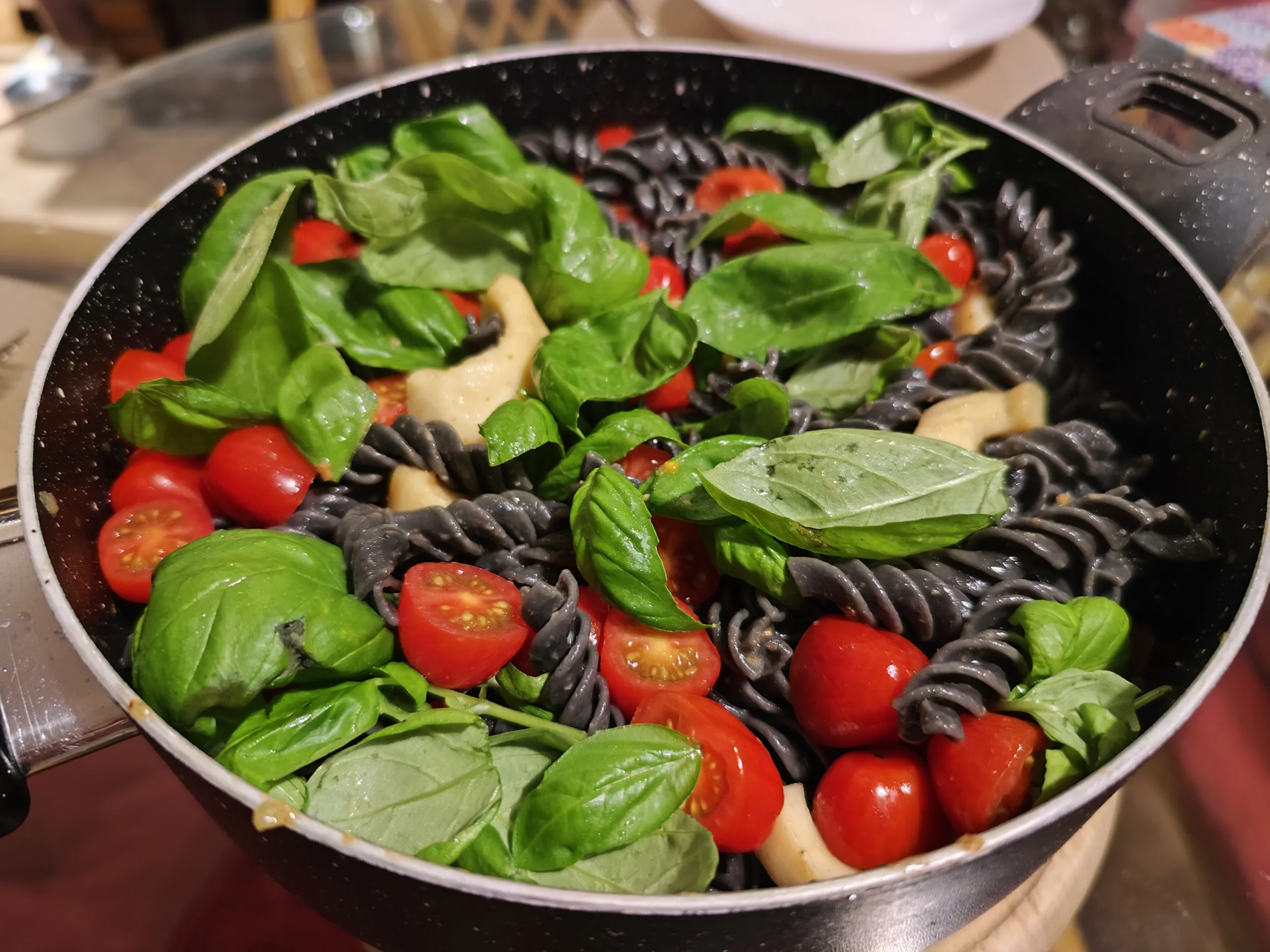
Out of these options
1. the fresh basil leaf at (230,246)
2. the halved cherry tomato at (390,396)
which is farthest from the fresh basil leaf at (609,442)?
the fresh basil leaf at (230,246)

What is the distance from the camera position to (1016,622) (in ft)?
4.14

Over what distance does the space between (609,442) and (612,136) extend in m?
1.10

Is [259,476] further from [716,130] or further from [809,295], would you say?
[716,130]

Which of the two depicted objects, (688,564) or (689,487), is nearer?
(689,487)

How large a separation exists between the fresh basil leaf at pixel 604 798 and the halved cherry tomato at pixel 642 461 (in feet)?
1.64

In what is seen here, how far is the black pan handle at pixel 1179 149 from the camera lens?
5.36 ft

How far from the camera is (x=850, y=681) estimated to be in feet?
3.93

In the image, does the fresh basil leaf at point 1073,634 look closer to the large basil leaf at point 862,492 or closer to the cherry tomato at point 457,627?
the large basil leaf at point 862,492

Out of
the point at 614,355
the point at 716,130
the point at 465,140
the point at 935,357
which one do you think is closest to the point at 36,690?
the point at 614,355

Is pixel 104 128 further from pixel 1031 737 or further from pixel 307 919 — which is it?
pixel 1031 737

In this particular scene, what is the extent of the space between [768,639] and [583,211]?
868 millimetres

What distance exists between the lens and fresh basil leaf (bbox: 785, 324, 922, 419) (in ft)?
5.39

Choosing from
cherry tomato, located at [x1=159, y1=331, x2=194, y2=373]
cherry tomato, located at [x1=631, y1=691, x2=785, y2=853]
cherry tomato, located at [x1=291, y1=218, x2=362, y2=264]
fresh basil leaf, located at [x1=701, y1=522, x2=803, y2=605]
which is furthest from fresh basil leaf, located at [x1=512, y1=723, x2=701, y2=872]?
cherry tomato, located at [x1=291, y1=218, x2=362, y2=264]

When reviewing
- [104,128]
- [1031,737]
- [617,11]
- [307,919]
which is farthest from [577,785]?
[104,128]
